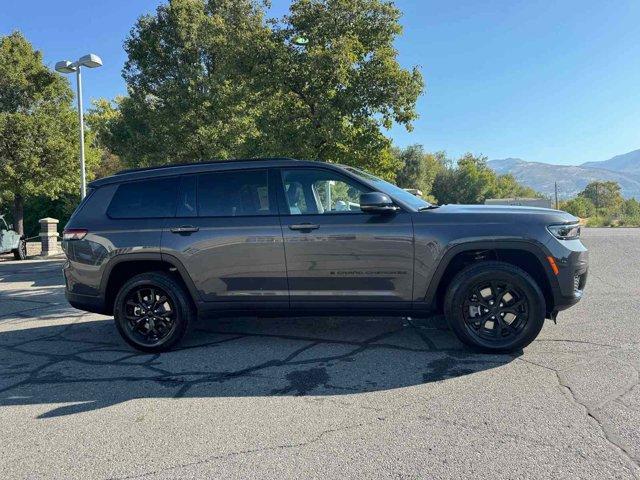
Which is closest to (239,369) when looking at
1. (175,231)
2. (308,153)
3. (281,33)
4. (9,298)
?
(175,231)

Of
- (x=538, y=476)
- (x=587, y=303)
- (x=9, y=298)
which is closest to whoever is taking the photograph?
(x=538, y=476)

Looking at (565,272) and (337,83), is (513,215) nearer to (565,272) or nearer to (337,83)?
(565,272)

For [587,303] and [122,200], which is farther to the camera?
[587,303]

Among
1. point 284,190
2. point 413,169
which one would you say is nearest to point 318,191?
point 284,190

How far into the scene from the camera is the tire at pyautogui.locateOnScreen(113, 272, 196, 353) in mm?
5012

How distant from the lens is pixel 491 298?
4.57 meters

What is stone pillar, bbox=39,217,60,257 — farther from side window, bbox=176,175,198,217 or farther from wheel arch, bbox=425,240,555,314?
wheel arch, bbox=425,240,555,314

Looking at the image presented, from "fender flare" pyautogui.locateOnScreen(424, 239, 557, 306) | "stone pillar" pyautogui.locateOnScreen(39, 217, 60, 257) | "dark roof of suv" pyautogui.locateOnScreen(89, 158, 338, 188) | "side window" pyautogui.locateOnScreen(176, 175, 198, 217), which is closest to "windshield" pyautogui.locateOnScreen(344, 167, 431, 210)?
"dark roof of suv" pyautogui.locateOnScreen(89, 158, 338, 188)

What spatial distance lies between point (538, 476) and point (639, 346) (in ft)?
9.36

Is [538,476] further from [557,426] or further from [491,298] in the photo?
[491,298]

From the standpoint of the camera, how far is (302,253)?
4711 mm

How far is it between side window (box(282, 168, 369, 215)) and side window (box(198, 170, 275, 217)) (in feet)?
0.76

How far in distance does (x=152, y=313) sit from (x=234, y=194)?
4.93ft

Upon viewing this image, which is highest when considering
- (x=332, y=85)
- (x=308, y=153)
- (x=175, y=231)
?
(x=332, y=85)
